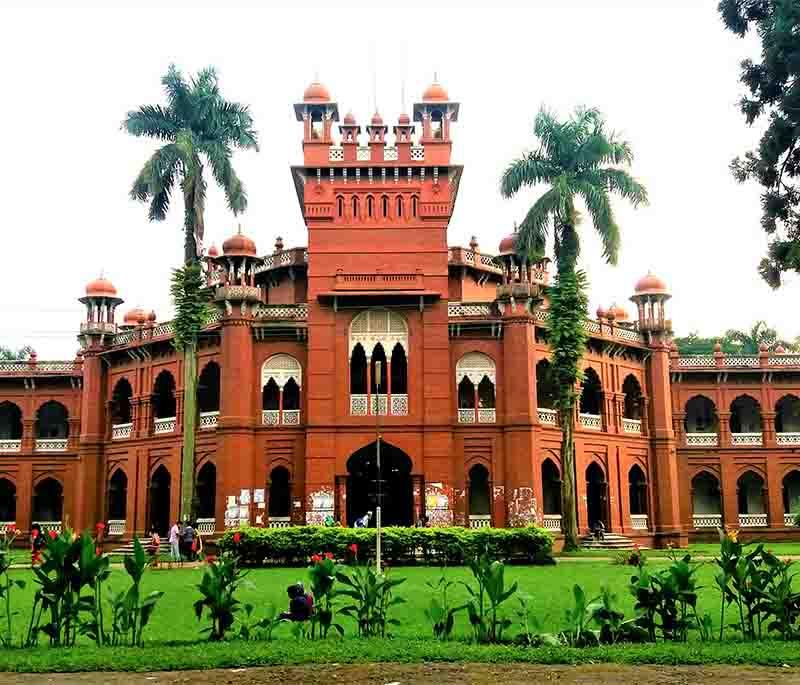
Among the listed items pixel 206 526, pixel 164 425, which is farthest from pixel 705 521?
pixel 164 425

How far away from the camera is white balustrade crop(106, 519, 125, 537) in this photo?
37.5m

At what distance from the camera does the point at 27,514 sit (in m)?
43.2

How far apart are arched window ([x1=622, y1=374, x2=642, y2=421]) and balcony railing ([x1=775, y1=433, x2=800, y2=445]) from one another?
7.94 m

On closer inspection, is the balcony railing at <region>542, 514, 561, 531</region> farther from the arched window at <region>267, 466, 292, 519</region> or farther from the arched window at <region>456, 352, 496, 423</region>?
the arched window at <region>267, 466, 292, 519</region>

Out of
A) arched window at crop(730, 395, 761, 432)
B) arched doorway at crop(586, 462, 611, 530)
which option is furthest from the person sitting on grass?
arched window at crop(730, 395, 761, 432)

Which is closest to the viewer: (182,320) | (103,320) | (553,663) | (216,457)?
(553,663)

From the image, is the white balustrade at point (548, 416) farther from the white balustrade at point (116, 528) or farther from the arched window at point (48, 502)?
the arched window at point (48, 502)

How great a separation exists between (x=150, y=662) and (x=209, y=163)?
885 inches

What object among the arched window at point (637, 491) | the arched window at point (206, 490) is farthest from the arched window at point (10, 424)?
the arched window at point (637, 491)

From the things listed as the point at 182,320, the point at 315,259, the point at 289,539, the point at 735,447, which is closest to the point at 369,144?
the point at 315,259

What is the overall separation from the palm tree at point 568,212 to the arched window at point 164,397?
15.9 m

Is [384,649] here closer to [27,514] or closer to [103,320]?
[103,320]

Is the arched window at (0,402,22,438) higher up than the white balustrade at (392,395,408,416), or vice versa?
the arched window at (0,402,22,438)

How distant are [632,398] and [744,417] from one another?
8.77 meters
